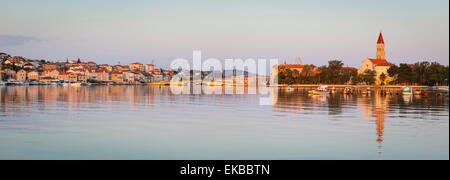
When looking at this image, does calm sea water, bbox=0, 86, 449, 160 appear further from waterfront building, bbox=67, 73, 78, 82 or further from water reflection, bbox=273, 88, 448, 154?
waterfront building, bbox=67, 73, 78, 82

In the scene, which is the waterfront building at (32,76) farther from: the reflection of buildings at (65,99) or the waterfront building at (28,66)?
the reflection of buildings at (65,99)

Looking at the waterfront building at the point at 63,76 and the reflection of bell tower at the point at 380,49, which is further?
the waterfront building at the point at 63,76

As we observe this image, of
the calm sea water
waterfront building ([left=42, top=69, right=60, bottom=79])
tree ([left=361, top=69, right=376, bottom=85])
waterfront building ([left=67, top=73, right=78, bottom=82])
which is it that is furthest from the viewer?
waterfront building ([left=42, top=69, right=60, bottom=79])

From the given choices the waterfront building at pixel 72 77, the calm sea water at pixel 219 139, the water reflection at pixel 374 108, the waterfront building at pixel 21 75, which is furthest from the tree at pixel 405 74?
the waterfront building at pixel 21 75

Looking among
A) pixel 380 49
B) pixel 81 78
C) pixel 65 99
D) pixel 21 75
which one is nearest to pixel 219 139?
pixel 65 99

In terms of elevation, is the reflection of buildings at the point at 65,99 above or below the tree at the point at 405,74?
below

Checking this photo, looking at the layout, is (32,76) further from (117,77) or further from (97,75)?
(117,77)

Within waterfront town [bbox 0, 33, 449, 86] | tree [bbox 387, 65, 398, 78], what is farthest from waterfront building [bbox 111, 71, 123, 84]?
tree [bbox 387, 65, 398, 78]

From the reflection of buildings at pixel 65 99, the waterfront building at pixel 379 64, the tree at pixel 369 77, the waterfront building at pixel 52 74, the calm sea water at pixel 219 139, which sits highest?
the waterfront building at pixel 379 64
